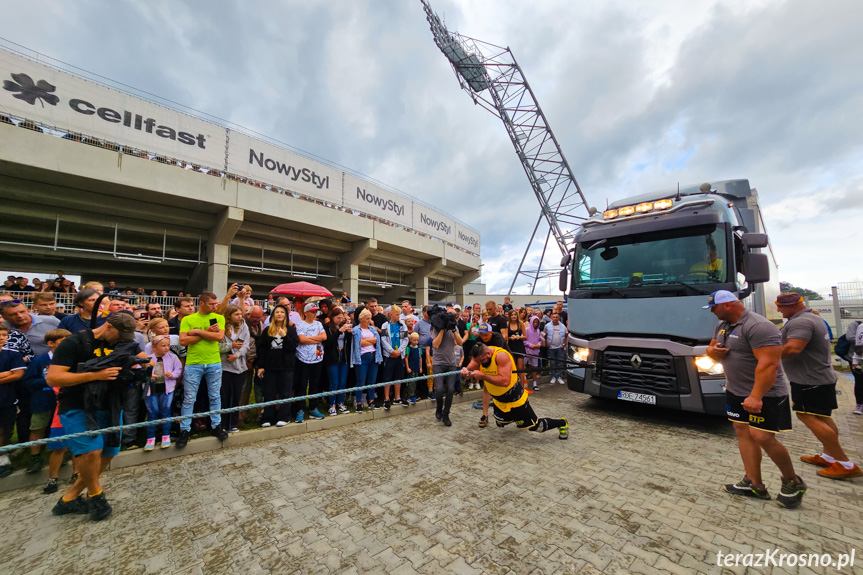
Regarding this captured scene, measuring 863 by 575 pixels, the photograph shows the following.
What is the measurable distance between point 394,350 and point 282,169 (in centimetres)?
1531

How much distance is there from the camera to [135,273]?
59.2 ft

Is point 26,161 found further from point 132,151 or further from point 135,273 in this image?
point 135,273

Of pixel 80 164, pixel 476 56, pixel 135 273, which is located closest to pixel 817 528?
pixel 80 164

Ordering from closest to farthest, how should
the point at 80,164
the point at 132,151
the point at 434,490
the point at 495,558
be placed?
the point at 495,558, the point at 434,490, the point at 80,164, the point at 132,151

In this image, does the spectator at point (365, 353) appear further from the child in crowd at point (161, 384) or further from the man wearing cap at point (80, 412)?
the man wearing cap at point (80, 412)

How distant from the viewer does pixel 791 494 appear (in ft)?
9.48

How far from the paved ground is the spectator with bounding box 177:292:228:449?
598mm

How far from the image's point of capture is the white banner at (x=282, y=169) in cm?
1608

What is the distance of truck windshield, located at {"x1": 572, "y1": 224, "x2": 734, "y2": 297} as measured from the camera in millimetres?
4816

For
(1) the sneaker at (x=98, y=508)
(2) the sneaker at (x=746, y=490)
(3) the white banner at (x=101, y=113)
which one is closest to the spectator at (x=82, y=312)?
(1) the sneaker at (x=98, y=508)

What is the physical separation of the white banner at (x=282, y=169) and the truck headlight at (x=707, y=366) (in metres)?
18.4

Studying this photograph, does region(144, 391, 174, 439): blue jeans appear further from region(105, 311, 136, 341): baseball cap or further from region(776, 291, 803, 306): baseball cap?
region(776, 291, 803, 306): baseball cap

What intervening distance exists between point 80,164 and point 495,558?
17.5 meters

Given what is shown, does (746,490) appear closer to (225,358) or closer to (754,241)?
(754,241)
